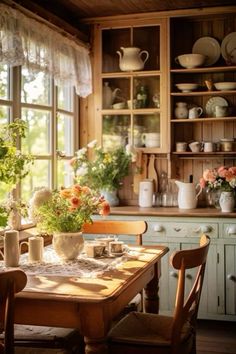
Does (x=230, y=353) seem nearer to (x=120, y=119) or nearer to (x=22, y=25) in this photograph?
(x=120, y=119)

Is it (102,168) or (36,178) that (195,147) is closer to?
(102,168)

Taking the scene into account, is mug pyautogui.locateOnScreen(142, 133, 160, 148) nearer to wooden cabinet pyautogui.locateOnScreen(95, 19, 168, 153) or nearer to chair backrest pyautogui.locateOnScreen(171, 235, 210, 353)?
wooden cabinet pyautogui.locateOnScreen(95, 19, 168, 153)

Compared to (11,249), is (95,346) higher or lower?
lower

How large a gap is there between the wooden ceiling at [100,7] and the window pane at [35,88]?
0.43m

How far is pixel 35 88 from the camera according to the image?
3973 millimetres

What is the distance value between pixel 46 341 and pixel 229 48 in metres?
2.99

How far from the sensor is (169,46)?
443cm

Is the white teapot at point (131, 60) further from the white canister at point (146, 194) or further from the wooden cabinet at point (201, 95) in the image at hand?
the white canister at point (146, 194)

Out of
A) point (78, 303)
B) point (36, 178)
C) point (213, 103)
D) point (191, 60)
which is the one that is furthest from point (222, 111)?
point (78, 303)

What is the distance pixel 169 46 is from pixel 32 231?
1.88 metres

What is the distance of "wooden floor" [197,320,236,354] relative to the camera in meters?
3.54

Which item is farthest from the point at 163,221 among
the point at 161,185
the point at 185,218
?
the point at 161,185

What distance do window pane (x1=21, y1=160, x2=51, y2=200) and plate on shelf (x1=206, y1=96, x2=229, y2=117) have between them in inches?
54.8

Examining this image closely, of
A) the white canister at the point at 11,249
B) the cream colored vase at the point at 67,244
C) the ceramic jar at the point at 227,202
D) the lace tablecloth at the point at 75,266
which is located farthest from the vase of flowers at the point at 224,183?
the white canister at the point at 11,249
